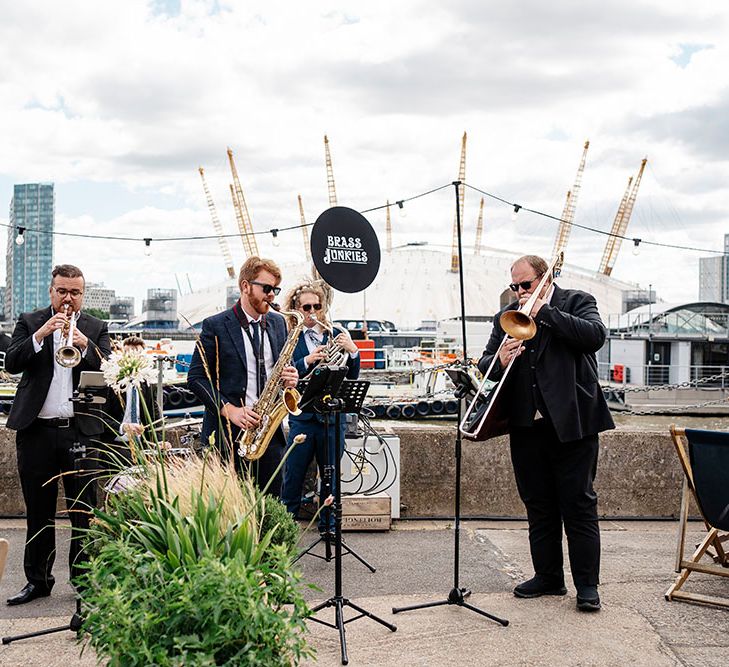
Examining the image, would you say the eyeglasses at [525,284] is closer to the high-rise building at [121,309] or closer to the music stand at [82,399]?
the music stand at [82,399]

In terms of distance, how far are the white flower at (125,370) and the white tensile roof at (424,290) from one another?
115774 mm

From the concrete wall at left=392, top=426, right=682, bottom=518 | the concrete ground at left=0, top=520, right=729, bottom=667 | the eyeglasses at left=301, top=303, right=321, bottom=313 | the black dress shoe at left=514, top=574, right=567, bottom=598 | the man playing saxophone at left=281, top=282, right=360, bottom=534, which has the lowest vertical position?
the concrete ground at left=0, top=520, right=729, bottom=667

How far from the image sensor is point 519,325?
16.4ft

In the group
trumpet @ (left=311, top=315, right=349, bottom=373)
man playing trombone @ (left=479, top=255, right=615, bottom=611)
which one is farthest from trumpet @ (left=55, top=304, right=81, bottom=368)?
man playing trombone @ (left=479, top=255, right=615, bottom=611)

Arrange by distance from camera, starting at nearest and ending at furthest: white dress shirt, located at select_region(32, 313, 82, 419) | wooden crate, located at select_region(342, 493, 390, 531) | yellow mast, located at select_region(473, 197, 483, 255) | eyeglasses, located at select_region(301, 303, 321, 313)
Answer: white dress shirt, located at select_region(32, 313, 82, 419) → eyeglasses, located at select_region(301, 303, 321, 313) → wooden crate, located at select_region(342, 493, 390, 531) → yellow mast, located at select_region(473, 197, 483, 255)

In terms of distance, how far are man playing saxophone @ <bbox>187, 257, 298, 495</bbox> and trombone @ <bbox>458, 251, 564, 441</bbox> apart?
1.17 m

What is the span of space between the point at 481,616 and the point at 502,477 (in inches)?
109

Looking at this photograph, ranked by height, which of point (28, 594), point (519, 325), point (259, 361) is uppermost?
point (519, 325)

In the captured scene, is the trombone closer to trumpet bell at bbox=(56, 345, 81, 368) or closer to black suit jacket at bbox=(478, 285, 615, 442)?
black suit jacket at bbox=(478, 285, 615, 442)

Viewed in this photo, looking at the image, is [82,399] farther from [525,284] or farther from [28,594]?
[525,284]

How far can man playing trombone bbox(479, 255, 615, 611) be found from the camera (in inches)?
205

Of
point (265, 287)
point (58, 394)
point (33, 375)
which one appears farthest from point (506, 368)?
point (33, 375)

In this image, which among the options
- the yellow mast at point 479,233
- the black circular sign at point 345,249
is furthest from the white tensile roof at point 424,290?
the black circular sign at point 345,249

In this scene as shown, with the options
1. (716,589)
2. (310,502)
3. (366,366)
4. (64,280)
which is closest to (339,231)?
(310,502)
